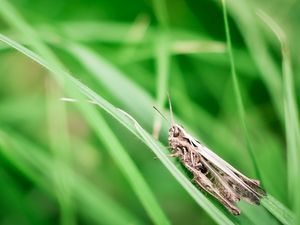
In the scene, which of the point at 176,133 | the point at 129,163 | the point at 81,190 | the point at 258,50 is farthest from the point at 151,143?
the point at 258,50

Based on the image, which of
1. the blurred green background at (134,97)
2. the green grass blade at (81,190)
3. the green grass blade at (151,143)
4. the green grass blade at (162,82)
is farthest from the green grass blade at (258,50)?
the green grass blade at (151,143)

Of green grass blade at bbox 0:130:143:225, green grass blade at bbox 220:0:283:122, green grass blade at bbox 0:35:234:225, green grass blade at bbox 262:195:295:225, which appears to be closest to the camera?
green grass blade at bbox 0:35:234:225

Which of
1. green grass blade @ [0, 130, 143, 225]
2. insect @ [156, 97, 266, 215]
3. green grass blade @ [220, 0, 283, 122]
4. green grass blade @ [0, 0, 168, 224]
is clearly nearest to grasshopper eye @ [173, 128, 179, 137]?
insect @ [156, 97, 266, 215]

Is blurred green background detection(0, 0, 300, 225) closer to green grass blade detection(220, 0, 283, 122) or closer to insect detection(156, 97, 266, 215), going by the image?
green grass blade detection(220, 0, 283, 122)

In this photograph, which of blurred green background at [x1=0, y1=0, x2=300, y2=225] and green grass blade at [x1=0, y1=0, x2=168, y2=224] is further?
blurred green background at [x1=0, y1=0, x2=300, y2=225]

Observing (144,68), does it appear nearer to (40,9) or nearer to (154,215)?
(40,9)

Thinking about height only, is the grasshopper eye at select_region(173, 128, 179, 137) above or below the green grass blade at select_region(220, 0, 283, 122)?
below
